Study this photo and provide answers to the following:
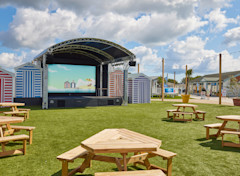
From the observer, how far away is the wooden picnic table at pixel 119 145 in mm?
2432

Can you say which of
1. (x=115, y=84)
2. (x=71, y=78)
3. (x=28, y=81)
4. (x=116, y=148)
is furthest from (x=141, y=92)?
(x=116, y=148)

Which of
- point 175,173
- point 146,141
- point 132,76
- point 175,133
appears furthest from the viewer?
point 132,76

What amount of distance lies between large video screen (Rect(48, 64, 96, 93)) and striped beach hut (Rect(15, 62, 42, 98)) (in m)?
1.99

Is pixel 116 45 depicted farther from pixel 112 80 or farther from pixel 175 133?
pixel 175 133

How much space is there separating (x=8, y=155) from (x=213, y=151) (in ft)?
13.5

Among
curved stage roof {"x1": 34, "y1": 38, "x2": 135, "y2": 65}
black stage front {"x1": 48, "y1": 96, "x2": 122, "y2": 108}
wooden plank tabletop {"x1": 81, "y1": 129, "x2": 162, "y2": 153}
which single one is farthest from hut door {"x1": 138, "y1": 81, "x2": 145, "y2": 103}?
wooden plank tabletop {"x1": 81, "y1": 129, "x2": 162, "y2": 153}

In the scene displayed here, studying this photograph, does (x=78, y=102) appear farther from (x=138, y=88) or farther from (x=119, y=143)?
(x=119, y=143)

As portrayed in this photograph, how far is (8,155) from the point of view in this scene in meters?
3.83

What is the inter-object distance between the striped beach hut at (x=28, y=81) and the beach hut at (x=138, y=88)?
686cm

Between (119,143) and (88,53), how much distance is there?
46.5 ft

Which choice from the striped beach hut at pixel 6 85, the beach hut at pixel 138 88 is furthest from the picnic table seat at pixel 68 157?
the beach hut at pixel 138 88

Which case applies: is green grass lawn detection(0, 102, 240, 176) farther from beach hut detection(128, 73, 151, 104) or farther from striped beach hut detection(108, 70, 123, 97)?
striped beach hut detection(108, 70, 123, 97)

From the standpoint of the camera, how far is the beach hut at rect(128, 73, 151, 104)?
16.4m

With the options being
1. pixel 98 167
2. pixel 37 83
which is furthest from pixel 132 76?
pixel 98 167
